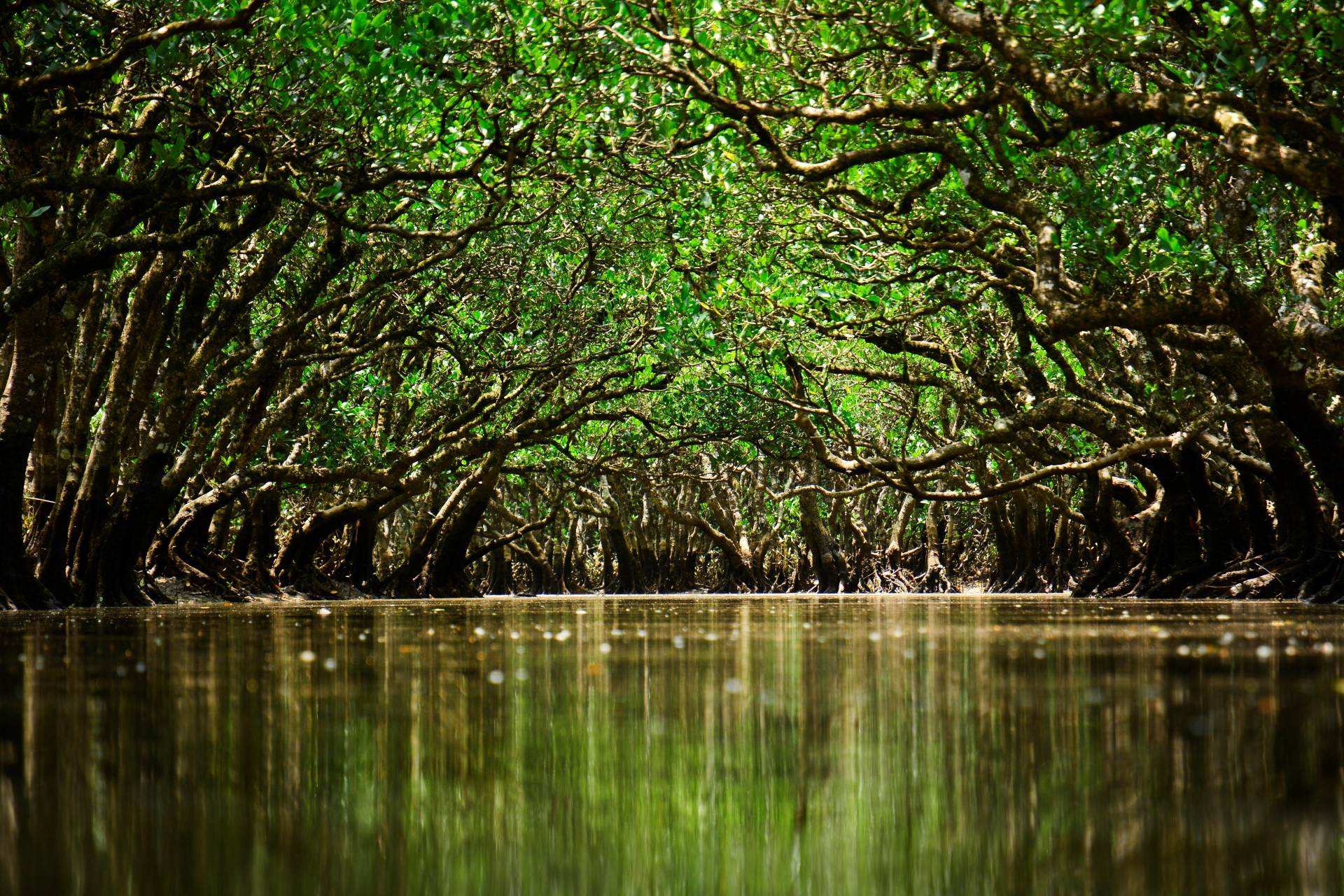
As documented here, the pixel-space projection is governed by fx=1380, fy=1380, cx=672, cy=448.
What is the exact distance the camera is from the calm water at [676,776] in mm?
1621

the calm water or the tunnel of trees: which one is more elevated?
the tunnel of trees

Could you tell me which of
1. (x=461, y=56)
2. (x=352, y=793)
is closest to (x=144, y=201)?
(x=461, y=56)

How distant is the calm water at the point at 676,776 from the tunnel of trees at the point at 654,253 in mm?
4528

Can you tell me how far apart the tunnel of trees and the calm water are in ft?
14.9

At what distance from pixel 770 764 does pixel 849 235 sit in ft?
38.5

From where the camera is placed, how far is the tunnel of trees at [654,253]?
898 centimetres

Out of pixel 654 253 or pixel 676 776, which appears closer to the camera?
pixel 676 776

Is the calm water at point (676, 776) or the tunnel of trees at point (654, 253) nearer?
the calm water at point (676, 776)

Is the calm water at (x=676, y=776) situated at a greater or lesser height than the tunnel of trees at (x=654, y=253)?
lesser

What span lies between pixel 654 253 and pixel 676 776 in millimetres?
13282

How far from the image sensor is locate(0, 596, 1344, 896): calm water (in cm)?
162

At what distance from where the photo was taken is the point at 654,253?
15320mm

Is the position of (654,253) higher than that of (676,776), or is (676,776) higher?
(654,253)

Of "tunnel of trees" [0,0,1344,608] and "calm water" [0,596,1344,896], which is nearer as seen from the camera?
"calm water" [0,596,1344,896]
